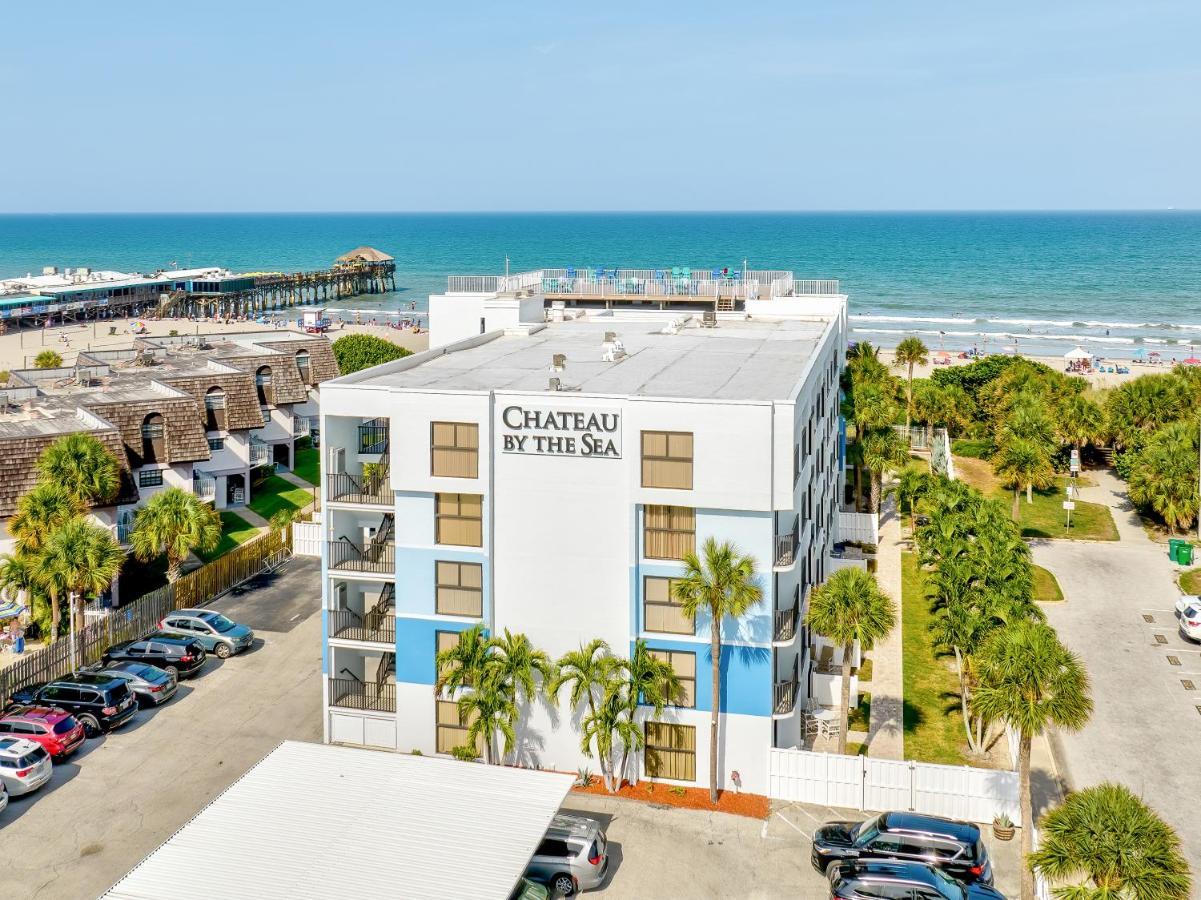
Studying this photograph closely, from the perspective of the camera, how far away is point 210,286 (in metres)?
161

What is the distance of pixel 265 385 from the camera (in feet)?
214

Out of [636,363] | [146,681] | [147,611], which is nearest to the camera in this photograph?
[146,681]

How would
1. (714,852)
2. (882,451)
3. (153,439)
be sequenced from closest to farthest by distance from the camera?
(714,852)
(153,439)
(882,451)

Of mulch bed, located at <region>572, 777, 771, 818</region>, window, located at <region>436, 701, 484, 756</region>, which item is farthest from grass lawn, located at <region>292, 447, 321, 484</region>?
mulch bed, located at <region>572, 777, 771, 818</region>

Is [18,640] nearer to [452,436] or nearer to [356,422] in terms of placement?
[356,422]

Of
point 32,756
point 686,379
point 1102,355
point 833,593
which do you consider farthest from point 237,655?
point 1102,355

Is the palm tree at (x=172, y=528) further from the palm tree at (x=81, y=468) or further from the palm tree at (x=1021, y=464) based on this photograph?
the palm tree at (x=1021, y=464)

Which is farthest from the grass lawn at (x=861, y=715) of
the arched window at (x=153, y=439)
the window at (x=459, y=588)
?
the arched window at (x=153, y=439)

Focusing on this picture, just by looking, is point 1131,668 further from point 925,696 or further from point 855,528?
point 855,528

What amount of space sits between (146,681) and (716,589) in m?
19.1

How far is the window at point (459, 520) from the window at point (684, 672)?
598cm

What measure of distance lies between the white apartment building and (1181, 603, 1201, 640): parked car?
16878 millimetres

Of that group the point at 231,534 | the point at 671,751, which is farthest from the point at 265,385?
the point at 671,751

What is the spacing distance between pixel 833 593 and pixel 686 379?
8.53 metres
